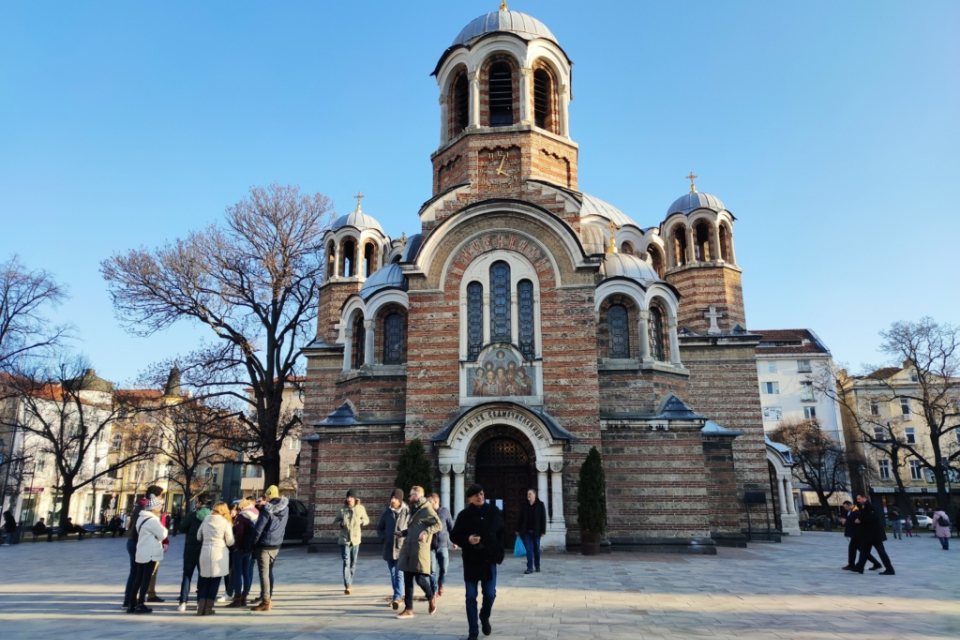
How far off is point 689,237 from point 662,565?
1565cm

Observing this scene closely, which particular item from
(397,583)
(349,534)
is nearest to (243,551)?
(349,534)

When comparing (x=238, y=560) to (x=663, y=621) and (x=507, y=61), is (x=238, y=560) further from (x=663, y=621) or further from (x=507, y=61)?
(x=507, y=61)

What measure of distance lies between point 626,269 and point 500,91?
6.96 metres

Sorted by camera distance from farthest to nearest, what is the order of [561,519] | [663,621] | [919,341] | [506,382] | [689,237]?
[919,341]
[689,237]
[506,382]
[561,519]
[663,621]

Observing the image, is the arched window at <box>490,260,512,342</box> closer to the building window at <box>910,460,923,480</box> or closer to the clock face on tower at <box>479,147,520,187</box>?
the clock face on tower at <box>479,147,520,187</box>

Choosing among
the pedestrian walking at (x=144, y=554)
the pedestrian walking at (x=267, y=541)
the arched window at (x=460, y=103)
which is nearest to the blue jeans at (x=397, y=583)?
the pedestrian walking at (x=267, y=541)

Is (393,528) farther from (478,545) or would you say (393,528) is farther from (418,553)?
(478,545)

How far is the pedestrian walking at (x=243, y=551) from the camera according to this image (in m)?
8.71

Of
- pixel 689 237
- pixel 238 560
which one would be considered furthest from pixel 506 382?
pixel 689 237

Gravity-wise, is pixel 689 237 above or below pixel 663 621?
above

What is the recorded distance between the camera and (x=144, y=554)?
27.5 feet

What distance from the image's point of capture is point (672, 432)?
17250 millimetres

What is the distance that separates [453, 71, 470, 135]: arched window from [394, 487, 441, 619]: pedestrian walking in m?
15.8

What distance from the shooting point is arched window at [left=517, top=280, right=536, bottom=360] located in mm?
17594
